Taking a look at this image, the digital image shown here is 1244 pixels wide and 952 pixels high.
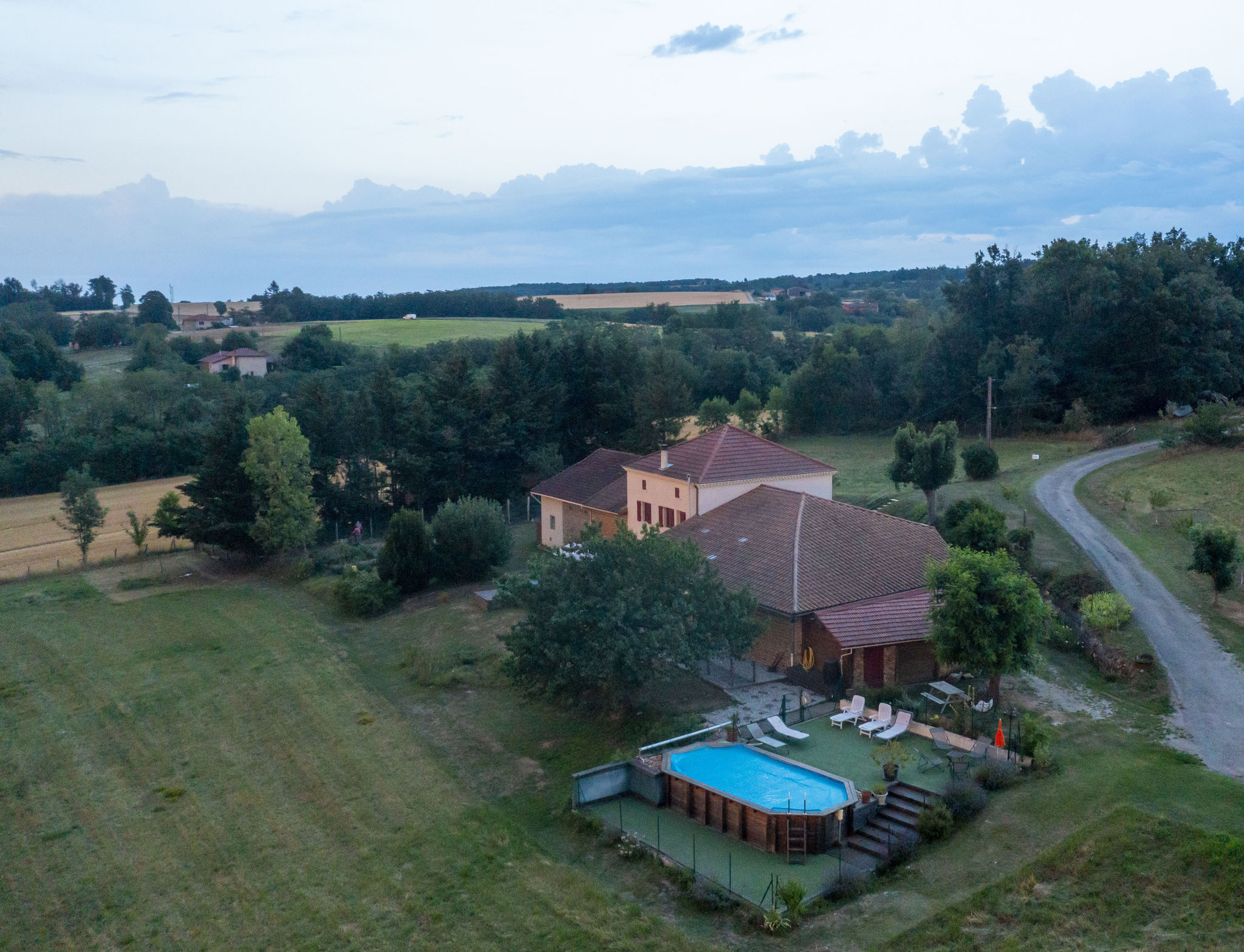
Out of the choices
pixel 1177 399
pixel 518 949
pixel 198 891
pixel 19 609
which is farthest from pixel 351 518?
pixel 1177 399


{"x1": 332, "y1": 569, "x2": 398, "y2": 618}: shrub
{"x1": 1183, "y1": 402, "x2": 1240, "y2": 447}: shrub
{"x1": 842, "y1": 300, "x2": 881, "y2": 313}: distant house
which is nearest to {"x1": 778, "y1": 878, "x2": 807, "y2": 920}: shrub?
{"x1": 332, "y1": 569, "x2": 398, "y2": 618}: shrub

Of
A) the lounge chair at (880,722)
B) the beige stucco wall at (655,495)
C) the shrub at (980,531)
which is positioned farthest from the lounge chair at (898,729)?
the beige stucco wall at (655,495)

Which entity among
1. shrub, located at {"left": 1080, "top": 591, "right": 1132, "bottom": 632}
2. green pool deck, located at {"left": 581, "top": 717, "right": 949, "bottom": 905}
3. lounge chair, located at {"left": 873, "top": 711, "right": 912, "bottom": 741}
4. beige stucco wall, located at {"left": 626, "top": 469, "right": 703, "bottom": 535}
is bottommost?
green pool deck, located at {"left": 581, "top": 717, "right": 949, "bottom": 905}

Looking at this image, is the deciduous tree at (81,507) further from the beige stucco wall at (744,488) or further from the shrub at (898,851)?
the shrub at (898,851)

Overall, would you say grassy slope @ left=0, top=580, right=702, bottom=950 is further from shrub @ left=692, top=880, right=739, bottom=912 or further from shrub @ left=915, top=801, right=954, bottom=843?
shrub @ left=915, top=801, right=954, bottom=843

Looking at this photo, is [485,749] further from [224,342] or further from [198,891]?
[224,342]

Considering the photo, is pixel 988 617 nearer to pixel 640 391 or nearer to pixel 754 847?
pixel 754 847

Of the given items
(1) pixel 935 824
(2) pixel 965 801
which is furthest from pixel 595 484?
(1) pixel 935 824
